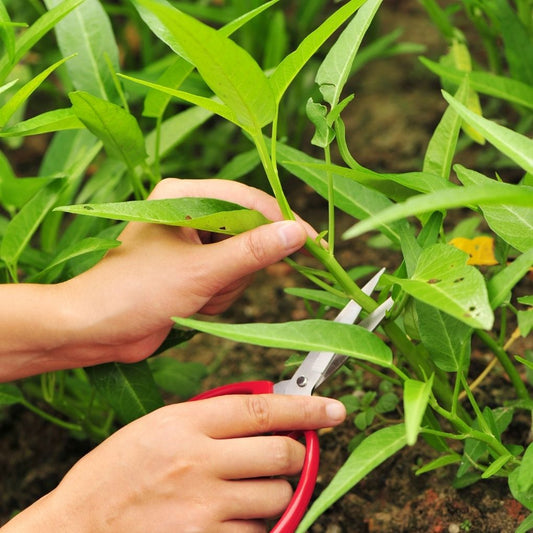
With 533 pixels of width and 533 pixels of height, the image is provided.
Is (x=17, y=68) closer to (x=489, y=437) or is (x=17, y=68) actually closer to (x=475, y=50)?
(x=475, y=50)

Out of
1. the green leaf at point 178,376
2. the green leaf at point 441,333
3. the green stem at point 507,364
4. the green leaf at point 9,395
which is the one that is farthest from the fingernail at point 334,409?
the green leaf at point 9,395

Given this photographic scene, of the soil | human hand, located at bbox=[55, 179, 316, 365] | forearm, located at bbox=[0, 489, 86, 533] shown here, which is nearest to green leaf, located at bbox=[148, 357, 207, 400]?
the soil

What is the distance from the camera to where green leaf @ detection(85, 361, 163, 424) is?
95 centimetres

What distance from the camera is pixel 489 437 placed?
2.43ft

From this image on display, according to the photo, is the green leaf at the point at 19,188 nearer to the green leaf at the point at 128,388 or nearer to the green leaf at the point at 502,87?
the green leaf at the point at 128,388

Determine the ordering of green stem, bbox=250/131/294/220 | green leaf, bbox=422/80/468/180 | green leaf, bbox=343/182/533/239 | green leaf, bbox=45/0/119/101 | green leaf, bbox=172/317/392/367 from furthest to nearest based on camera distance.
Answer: green leaf, bbox=45/0/119/101 → green leaf, bbox=422/80/468/180 → green stem, bbox=250/131/294/220 → green leaf, bbox=172/317/392/367 → green leaf, bbox=343/182/533/239

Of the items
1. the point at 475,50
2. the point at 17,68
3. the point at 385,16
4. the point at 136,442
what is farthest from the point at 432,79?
the point at 136,442

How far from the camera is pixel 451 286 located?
24.0 inches

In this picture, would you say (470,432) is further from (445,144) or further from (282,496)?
(445,144)

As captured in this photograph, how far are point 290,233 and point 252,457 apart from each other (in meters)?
0.22

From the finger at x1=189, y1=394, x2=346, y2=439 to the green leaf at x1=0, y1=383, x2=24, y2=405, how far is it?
0.37 m

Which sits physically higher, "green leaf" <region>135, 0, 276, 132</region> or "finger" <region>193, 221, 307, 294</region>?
"green leaf" <region>135, 0, 276, 132</region>

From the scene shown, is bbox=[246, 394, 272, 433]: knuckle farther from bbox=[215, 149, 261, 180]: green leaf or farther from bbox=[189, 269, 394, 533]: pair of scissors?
bbox=[215, 149, 261, 180]: green leaf

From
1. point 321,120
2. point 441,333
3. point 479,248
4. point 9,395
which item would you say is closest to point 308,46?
point 321,120
